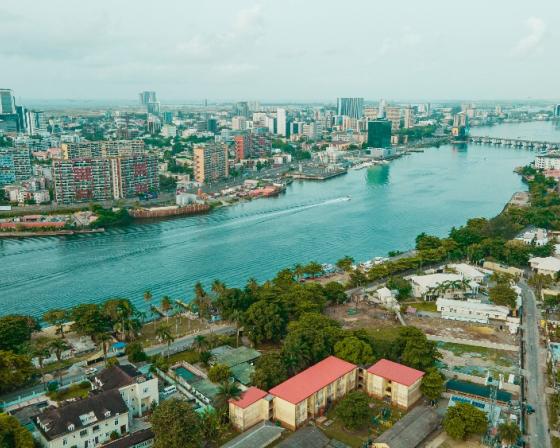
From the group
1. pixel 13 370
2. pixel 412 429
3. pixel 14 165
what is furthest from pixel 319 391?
pixel 14 165

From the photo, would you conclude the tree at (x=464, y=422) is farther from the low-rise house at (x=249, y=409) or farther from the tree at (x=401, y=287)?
the tree at (x=401, y=287)

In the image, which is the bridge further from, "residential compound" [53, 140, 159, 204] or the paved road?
the paved road

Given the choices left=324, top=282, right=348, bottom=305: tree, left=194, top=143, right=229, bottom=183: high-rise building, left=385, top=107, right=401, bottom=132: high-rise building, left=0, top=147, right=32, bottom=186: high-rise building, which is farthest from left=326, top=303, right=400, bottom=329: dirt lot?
left=385, top=107, right=401, bottom=132: high-rise building

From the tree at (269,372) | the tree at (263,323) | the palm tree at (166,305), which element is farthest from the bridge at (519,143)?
the tree at (269,372)

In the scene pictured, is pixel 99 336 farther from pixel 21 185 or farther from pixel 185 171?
pixel 185 171

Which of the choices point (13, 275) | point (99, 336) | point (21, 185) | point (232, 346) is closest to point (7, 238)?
point (13, 275)

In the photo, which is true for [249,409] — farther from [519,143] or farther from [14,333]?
[519,143]
